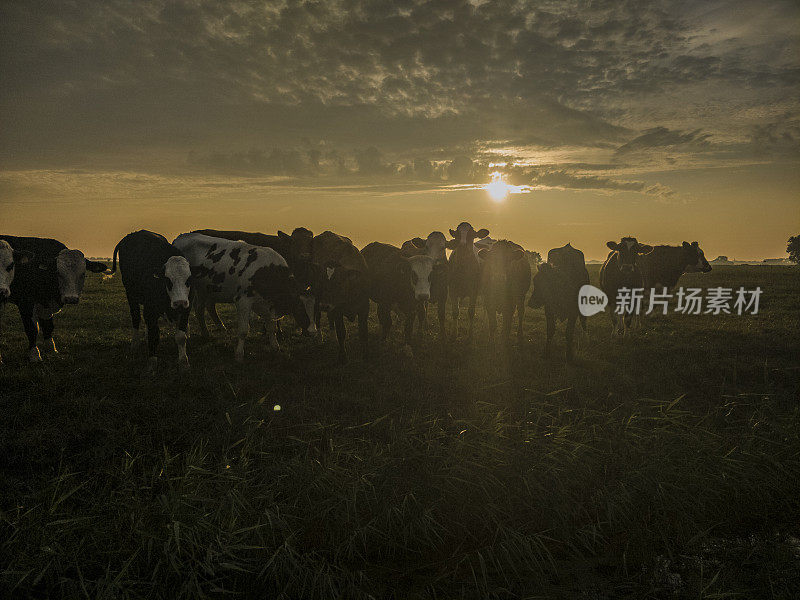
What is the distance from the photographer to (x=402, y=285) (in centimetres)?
1121

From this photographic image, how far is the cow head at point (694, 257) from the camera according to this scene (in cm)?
1817

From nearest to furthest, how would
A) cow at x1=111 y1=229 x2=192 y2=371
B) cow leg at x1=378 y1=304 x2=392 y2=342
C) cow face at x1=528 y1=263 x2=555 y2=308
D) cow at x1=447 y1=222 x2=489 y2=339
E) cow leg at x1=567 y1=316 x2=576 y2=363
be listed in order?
cow at x1=111 y1=229 x2=192 y2=371
cow leg at x1=567 y1=316 x2=576 y2=363
cow face at x1=528 y1=263 x2=555 y2=308
cow leg at x1=378 y1=304 x2=392 y2=342
cow at x1=447 y1=222 x2=489 y2=339

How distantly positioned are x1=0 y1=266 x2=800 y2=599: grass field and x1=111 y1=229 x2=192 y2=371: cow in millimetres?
691

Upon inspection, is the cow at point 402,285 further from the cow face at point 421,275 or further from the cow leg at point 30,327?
the cow leg at point 30,327

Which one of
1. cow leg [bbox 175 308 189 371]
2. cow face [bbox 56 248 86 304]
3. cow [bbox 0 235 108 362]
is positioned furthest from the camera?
cow face [bbox 56 248 86 304]

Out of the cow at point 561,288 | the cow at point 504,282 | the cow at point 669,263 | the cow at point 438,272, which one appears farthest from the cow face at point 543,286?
the cow at point 669,263

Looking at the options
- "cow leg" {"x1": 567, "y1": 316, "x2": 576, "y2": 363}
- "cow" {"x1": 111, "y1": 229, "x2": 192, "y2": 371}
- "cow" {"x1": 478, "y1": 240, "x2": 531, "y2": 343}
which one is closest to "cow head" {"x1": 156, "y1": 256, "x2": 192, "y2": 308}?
"cow" {"x1": 111, "y1": 229, "x2": 192, "y2": 371}

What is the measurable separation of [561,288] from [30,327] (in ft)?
35.9

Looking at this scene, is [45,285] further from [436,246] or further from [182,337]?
[436,246]

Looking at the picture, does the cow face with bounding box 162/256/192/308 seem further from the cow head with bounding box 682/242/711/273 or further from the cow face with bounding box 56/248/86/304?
the cow head with bounding box 682/242/711/273

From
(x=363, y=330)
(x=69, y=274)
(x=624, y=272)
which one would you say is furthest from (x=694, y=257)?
(x=69, y=274)

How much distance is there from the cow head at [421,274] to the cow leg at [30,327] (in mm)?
7500

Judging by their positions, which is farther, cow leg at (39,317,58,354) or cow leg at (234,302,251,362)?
cow leg at (39,317,58,354)

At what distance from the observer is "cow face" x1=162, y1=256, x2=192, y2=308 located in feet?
27.2
